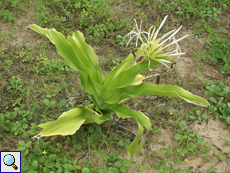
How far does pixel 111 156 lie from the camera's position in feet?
6.05

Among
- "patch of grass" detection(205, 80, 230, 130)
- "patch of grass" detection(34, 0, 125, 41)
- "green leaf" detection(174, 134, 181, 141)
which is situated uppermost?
"patch of grass" detection(34, 0, 125, 41)

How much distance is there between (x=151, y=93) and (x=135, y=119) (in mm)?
254

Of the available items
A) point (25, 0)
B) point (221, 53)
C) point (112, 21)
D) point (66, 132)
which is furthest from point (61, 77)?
point (221, 53)

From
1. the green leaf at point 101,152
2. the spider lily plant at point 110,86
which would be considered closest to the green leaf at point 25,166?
the spider lily plant at point 110,86

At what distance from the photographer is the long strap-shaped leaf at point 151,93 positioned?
1.54m

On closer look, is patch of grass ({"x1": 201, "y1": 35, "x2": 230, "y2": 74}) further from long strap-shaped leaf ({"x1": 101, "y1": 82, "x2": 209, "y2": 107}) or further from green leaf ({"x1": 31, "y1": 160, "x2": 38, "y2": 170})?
green leaf ({"x1": 31, "y1": 160, "x2": 38, "y2": 170})

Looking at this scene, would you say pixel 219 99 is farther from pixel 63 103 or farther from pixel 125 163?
pixel 63 103

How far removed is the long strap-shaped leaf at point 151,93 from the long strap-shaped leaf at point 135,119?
10 centimetres

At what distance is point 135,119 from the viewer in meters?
1.60

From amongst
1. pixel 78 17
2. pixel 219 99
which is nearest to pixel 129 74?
pixel 219 99

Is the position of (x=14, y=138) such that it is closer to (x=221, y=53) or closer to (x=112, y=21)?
(x=112, y=21)

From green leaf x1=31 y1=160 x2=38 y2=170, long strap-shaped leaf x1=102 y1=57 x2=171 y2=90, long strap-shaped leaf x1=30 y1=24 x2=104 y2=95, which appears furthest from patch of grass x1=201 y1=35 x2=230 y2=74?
green leaf x1=31 y1=160 x2=38 y2=170

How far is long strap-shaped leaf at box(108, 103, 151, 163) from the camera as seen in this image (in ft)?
4.91

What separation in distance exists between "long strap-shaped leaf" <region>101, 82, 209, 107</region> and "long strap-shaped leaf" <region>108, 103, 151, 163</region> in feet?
0.33
